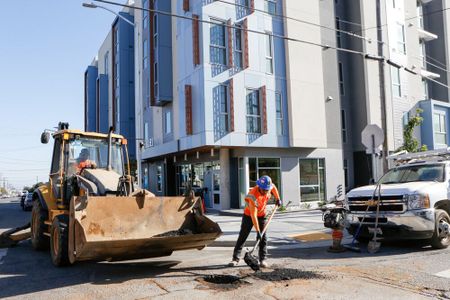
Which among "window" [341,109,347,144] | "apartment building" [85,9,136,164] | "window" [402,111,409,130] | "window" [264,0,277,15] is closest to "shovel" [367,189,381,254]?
"window" [264,0,277,15]

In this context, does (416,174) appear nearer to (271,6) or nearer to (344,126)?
(271,6)

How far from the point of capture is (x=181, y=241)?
7164 millimetres

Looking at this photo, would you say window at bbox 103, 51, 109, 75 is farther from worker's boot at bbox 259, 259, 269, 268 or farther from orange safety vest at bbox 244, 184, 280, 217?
worker's boot at bbox 259, 259, 269, 268

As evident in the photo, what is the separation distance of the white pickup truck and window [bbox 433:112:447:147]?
2200 cm

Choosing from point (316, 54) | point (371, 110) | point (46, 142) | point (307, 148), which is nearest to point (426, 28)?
point (371, 110)

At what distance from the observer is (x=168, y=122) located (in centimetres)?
2478

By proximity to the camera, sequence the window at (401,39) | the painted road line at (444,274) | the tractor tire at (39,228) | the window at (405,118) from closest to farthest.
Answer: the painted road line at (444,274) < the tractor tire at (39,228) < the window at (405,118) < the window at (401,39)

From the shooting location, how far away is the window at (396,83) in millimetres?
28062

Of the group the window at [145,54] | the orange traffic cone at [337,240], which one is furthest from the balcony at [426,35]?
the orange traffic cone at [337,240]

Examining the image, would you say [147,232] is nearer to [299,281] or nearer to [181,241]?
[181,241]

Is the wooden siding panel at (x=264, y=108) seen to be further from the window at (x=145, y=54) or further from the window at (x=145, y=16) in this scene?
the window at (x=145, y=16)

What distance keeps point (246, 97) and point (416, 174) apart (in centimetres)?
1191

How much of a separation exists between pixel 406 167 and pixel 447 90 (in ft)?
93.0

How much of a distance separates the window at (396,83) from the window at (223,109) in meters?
13.5
